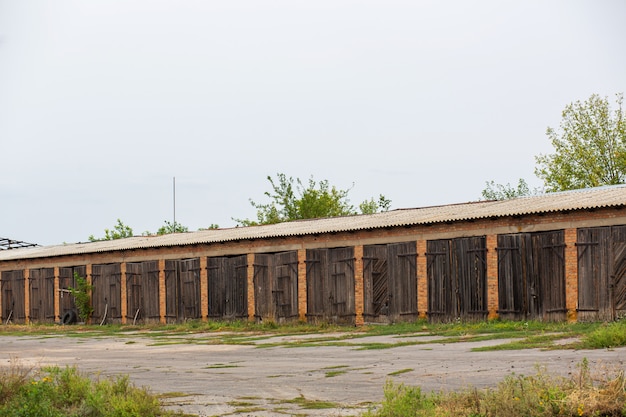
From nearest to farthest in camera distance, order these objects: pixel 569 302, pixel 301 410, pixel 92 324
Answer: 1. pixel 301 410
2. pixel 569 302
3. pixel 92 324

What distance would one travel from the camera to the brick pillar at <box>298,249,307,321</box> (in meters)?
31.6

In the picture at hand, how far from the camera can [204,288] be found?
1383 inches

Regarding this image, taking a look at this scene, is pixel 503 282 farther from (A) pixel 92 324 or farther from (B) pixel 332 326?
(A) pixel 92 324

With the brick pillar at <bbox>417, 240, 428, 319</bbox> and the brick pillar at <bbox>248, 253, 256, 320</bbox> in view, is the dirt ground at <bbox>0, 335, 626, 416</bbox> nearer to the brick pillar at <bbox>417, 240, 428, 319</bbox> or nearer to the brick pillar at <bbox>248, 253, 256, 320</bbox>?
the brick pillar at <bbox>417, 240, 428, 319</bbox>

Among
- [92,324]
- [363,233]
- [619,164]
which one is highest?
[619,164]

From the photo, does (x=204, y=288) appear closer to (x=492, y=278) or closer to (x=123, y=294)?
(x=123, y=294)

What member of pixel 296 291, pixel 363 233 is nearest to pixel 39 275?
pixel 296 291

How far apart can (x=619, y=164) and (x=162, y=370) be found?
40.9 meters

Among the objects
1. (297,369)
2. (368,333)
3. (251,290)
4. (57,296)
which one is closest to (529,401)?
(297,369)

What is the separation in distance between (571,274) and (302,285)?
10.2 meters

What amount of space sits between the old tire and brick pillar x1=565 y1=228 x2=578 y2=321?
2353 centimetres

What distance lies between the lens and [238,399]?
12.2m

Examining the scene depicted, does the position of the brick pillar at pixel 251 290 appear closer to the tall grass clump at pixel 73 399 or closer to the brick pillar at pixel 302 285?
the brick pillar at pixel 302 285

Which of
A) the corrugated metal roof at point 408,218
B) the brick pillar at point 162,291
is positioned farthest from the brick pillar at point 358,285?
the brick pillar at point 162,291
